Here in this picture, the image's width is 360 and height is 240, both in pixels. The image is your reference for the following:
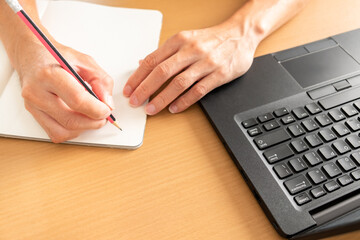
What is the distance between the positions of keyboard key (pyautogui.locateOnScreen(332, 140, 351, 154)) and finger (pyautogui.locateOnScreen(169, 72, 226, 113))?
0.22 metres

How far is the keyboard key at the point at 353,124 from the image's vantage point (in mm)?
531

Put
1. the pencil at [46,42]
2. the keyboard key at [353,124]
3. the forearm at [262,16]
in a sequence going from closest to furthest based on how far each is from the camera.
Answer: the pencil at [46,42], the keyboard key at [353,124], the forearm at [262,16]

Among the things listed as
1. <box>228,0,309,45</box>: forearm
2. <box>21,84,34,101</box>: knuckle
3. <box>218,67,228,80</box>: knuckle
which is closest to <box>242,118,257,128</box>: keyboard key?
<box>218,67,228,80</box>: knuckle

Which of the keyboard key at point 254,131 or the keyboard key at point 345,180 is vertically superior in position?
the keyboard key at point 254,131

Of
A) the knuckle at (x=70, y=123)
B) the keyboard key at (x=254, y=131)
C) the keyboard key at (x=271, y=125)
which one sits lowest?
the keyboard key at (x=271, y=125)

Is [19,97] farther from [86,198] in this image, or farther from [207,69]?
[207,69]

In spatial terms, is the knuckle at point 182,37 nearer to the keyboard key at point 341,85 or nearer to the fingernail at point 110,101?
the fingernail at point 110,101

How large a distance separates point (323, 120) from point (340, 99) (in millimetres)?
65

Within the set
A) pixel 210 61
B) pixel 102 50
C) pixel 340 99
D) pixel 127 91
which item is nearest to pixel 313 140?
pixel 340 99

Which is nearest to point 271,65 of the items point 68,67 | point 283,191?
point 283,191

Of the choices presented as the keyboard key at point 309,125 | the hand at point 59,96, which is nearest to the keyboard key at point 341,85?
the keyboard key at point 309,125

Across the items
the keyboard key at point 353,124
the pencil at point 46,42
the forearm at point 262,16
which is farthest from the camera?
the forearm at point 262,16

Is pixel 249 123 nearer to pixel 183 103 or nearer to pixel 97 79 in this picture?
pixel 183 103

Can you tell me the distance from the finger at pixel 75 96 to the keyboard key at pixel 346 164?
0.37 m
